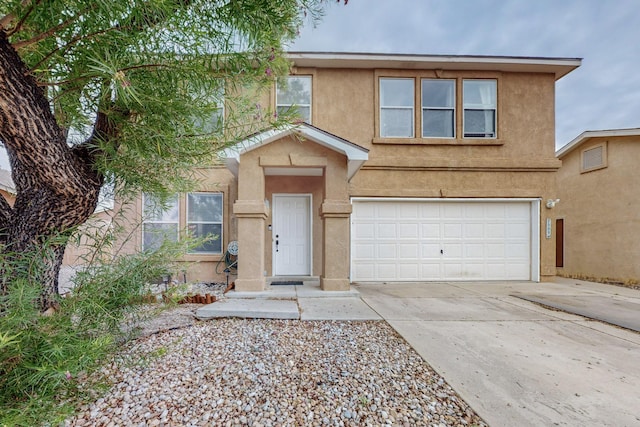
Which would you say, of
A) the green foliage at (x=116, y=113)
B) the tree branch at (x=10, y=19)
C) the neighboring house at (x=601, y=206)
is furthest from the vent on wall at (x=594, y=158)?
the tree branch at (x=10, y=19)

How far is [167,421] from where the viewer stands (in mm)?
1981

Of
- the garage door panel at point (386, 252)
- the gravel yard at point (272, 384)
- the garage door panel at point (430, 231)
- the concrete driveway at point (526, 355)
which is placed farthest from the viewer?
the garage door panel at point (430, 231)

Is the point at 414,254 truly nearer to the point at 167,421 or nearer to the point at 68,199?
the point at 167,421

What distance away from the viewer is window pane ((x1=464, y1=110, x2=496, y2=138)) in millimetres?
8062

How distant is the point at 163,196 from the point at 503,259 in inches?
338

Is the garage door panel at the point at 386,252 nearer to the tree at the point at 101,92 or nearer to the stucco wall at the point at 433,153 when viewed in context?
the stucco wall at the point at 433,153

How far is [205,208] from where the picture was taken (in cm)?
774

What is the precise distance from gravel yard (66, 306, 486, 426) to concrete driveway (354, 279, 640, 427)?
0.31 meters

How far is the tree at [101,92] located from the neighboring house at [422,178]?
5587mm

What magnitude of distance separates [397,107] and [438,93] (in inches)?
49.8

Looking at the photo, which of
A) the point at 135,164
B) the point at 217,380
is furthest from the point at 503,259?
the point at 135,164

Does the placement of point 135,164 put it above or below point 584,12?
below

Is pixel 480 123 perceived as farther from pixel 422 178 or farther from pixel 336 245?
pixel 336 245

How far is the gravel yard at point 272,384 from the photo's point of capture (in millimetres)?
2027
